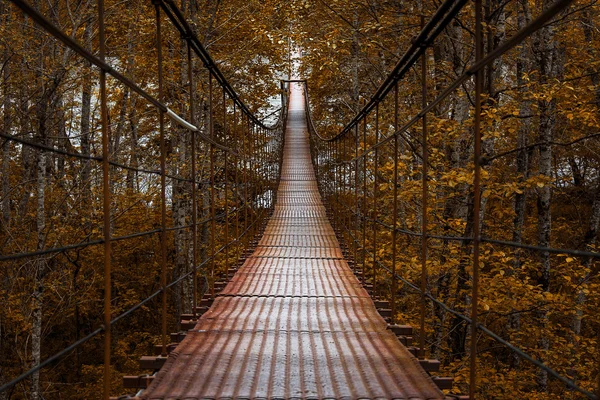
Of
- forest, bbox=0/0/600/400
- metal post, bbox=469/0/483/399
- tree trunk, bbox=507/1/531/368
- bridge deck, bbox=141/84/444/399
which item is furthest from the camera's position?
tree trunk, bbox=507/1/531/368

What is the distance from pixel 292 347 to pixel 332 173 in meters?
6.78

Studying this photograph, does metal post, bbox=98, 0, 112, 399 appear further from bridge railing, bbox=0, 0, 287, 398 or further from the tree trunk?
the tree trunk

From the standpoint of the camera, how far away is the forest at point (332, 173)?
17.1 ft

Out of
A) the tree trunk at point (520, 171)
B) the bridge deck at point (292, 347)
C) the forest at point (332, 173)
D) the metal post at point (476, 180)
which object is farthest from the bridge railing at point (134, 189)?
the tree trunk at point (520, 171)

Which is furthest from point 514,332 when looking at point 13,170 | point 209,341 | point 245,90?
point 13,170

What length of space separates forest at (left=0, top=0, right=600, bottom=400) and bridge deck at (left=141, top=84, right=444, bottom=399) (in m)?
0.26

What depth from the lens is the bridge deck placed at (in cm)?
176

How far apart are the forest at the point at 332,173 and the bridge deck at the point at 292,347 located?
263mm

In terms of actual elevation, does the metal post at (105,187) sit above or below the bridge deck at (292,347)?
above

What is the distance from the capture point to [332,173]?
896 centimetres

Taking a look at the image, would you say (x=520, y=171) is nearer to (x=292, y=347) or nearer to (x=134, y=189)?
(x=292, y=347)

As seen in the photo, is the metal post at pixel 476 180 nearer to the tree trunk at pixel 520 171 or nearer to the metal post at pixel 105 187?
the metal post at pixel 105 187

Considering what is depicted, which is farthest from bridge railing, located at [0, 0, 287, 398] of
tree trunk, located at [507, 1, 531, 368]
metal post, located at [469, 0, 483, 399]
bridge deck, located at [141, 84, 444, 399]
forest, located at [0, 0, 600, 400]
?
tree trunk, located at [507, 1, 531, 368]

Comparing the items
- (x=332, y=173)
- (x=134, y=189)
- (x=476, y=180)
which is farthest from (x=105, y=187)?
(x=134, y=189)
